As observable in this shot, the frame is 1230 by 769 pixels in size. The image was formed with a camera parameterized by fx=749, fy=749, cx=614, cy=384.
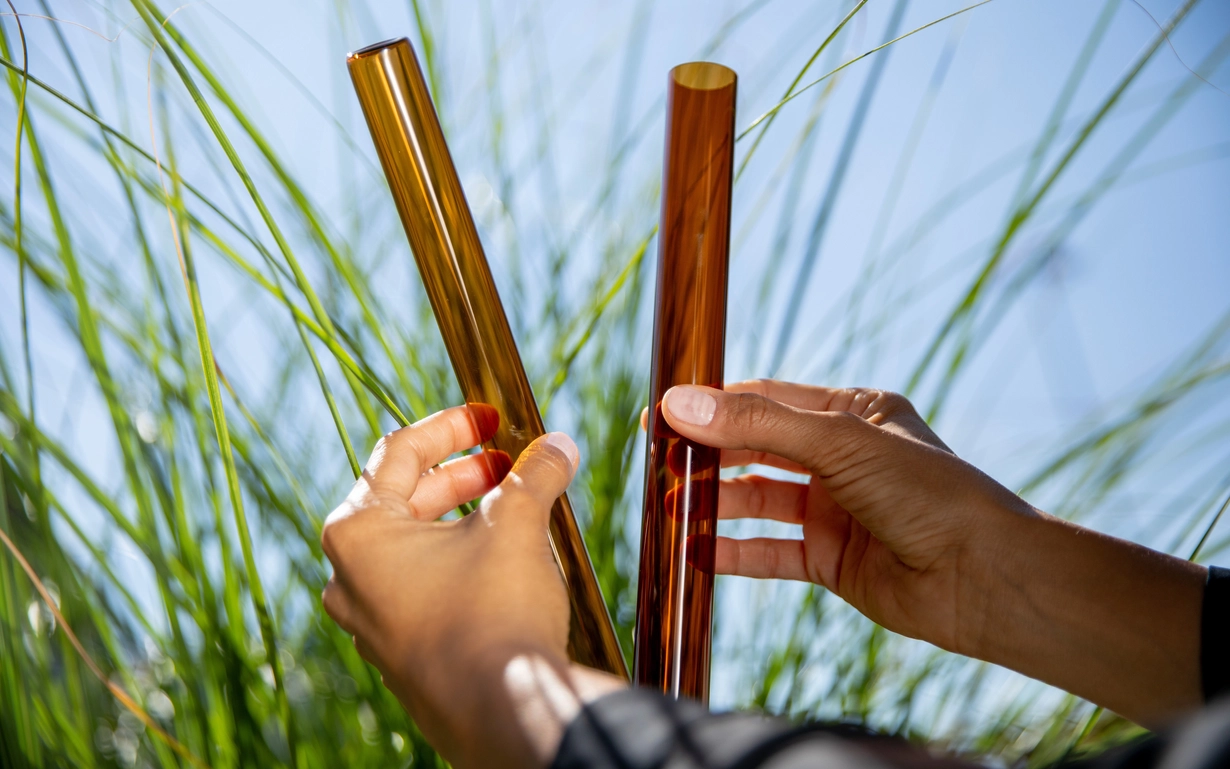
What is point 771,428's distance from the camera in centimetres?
25

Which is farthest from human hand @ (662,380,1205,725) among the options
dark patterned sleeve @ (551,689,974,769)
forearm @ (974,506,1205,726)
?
dark patterned sleeve @ (551,689,974,769)

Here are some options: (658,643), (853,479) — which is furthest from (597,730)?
(853,479)

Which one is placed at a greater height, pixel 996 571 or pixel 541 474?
pixel 541 474

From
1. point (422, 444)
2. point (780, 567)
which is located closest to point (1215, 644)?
point (780, 567)

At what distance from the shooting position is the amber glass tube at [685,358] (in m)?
0.18

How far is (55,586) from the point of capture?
245 mm

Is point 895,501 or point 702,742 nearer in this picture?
point 702,742

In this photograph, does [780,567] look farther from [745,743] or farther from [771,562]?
[745,743]

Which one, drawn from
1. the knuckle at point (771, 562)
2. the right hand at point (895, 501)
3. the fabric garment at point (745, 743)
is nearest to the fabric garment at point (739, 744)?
the fabric garment at point (745, 743)

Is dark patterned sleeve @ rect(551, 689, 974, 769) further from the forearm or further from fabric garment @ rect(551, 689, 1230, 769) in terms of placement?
the forearm

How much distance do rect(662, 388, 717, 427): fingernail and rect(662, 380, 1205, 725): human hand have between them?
3 centimetres

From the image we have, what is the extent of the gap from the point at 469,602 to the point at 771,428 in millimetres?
125

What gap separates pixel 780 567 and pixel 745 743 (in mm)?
231

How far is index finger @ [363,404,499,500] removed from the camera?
19 cm
